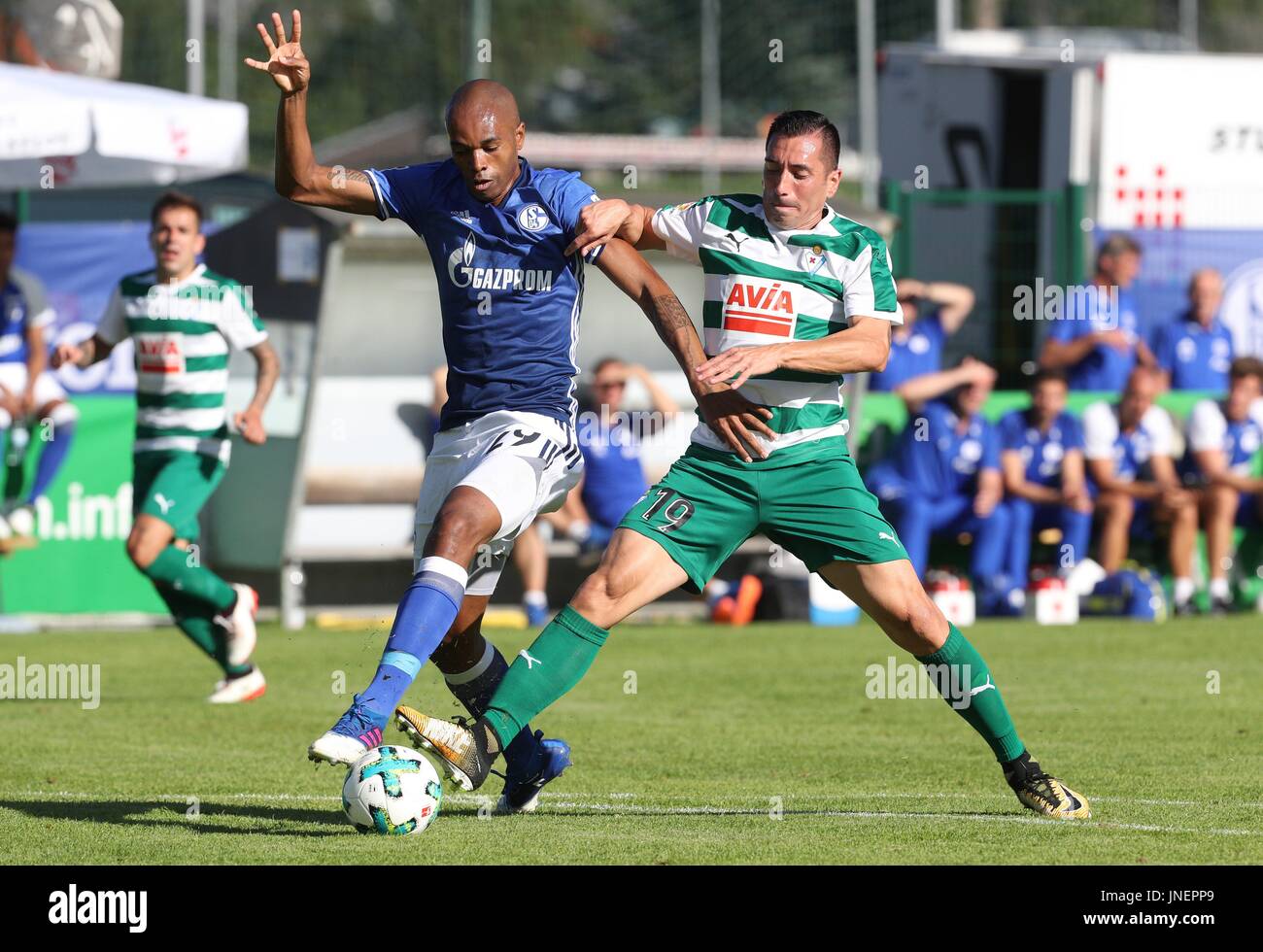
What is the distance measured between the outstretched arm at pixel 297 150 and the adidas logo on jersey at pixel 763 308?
4.25 feet

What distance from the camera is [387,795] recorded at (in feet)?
20.8

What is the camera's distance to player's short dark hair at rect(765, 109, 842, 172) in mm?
6910

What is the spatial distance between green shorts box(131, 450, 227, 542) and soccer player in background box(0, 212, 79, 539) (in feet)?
13.3

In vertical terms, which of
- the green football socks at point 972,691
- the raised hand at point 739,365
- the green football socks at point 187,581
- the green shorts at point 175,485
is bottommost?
the green football socks at point 187,581

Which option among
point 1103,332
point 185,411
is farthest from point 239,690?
point 1103,332

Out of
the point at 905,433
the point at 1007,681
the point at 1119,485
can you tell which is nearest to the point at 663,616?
the point at 905,433

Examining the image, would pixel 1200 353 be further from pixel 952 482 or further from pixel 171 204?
pixel 171 204

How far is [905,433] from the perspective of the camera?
15805 mm

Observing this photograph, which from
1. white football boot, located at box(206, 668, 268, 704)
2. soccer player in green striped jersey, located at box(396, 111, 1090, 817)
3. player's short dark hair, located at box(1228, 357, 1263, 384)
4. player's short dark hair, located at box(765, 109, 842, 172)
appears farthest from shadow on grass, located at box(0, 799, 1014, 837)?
player's short dark hair, located at box(1228, 357, 1263, 384)

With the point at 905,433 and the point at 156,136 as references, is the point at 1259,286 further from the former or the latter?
the point at 156,136

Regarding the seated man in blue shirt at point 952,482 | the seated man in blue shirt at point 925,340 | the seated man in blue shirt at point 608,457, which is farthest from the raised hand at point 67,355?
the seated man in blue shirt at point 925,340

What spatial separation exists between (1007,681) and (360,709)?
20.1 ft

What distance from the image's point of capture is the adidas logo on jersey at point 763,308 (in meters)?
7.07

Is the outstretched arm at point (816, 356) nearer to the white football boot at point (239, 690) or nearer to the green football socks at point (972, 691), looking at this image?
the green football socks at point (972, 691)
